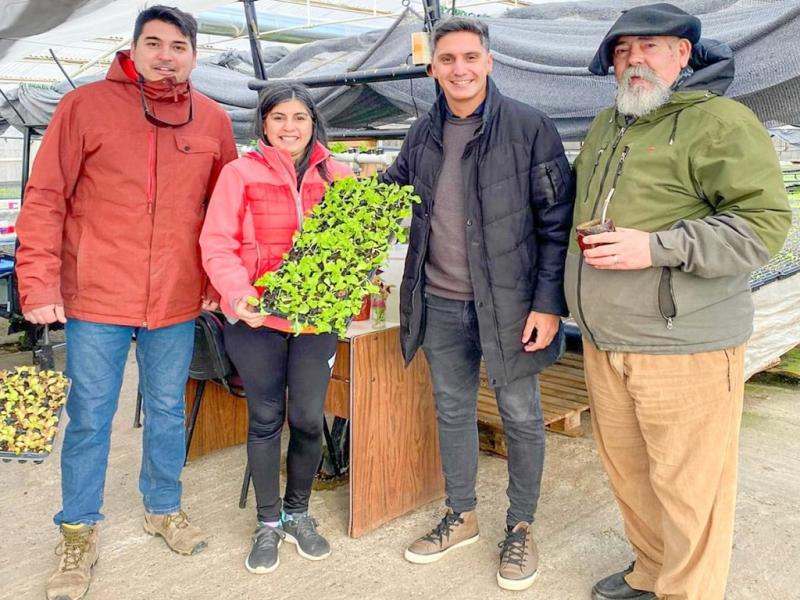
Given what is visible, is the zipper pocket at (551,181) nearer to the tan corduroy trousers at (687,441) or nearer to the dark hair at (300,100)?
the tan corduroy trousers at (687,441)

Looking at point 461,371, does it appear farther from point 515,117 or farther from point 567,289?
point 515,117

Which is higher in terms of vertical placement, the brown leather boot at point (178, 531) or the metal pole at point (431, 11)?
the metal pole at point (431, 11)

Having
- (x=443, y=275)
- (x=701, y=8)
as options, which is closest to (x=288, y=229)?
(x=443, y=275)

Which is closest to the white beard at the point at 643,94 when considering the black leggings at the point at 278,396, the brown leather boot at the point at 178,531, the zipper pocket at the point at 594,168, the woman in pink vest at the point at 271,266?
the zipper pocket at the point at 594,168

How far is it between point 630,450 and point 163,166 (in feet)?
6.13

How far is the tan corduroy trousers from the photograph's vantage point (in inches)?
87.0

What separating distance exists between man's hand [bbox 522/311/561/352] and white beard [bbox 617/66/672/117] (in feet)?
2.42

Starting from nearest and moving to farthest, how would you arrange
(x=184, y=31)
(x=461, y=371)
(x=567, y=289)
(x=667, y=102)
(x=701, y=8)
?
1. (x=667, y=102)
2. (x=567, y=289)
3. (x=184, y=31)
4. (x=461, y=371)
5. (x=701, y=8)

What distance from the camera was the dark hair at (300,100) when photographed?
2.63 meters

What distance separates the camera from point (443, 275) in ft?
8.91

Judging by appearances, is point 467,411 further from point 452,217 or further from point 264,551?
point 264,551

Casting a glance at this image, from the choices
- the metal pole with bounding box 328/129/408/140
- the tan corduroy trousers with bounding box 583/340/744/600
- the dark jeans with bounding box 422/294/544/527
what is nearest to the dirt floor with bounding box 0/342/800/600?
the dark jeans with bounding box 422/294/544/527

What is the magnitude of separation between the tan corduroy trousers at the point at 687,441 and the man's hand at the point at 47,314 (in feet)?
5.91

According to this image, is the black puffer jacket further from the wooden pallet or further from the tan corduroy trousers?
the wooden pallet
